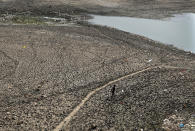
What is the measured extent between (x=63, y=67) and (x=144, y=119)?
555 cm

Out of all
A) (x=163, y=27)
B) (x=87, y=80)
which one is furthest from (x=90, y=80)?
(x=163, y=27)

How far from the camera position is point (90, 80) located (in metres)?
12.8

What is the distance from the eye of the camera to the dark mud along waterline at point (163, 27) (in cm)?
1974

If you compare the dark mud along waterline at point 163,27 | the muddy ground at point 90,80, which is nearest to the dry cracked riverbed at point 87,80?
the muddy ground at point 90,80

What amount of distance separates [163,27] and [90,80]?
462 inches

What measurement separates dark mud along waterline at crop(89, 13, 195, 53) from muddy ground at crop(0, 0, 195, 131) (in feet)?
5.01

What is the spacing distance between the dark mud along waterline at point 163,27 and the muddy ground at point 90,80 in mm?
1529

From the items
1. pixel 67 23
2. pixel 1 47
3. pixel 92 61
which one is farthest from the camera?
pixel 67 23

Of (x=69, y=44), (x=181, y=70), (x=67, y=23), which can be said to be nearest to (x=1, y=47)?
(x=69, y=44)

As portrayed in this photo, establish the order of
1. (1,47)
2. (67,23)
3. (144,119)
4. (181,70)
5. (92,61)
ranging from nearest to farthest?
(144,119) → (181,70) → (92,61) → (1,47) → (67,23)

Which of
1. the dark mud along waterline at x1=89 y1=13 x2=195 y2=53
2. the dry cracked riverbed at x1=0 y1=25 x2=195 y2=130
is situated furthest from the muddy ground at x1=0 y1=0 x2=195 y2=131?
the dark mud along waterline at x1=89 y1=13 x2=195 y2=53

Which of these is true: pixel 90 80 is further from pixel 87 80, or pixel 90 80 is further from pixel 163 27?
pixel 163 27

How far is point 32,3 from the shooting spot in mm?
26609

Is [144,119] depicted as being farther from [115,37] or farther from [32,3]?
[32,3]
